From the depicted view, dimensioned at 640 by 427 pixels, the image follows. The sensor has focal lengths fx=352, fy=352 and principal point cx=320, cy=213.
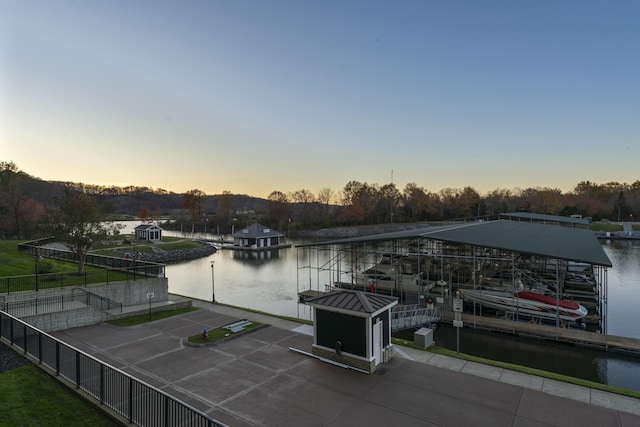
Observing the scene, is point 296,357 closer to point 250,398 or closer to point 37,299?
point 250,398

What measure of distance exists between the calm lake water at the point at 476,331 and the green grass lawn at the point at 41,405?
15727 mm

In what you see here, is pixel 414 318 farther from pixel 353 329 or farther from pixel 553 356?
pixel 353 329

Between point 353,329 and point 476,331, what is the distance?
39.9 ft

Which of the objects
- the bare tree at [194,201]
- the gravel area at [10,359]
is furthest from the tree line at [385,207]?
the gravel area at [10,359]

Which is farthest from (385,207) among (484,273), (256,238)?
(484,273)

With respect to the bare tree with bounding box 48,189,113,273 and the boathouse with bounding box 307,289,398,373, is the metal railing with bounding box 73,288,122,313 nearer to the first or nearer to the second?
the bare tree with bounding box 48,189,113,273

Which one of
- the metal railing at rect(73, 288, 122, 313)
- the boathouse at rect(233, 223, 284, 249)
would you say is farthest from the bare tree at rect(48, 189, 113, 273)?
the boathouse at rect(233, 223, 284, 249)

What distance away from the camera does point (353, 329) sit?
12141 mm

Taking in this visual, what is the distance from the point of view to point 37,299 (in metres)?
17.4

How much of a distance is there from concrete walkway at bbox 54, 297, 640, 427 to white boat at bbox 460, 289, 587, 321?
1180 centimetres

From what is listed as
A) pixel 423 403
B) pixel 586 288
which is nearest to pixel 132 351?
pixel 423 403

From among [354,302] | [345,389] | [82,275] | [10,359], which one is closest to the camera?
[10,359]

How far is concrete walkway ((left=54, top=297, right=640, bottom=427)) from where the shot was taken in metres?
9.17

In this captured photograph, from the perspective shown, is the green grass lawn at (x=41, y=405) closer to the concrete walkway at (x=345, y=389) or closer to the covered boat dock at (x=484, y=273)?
the concrete walkway at (x=345, y=389)
